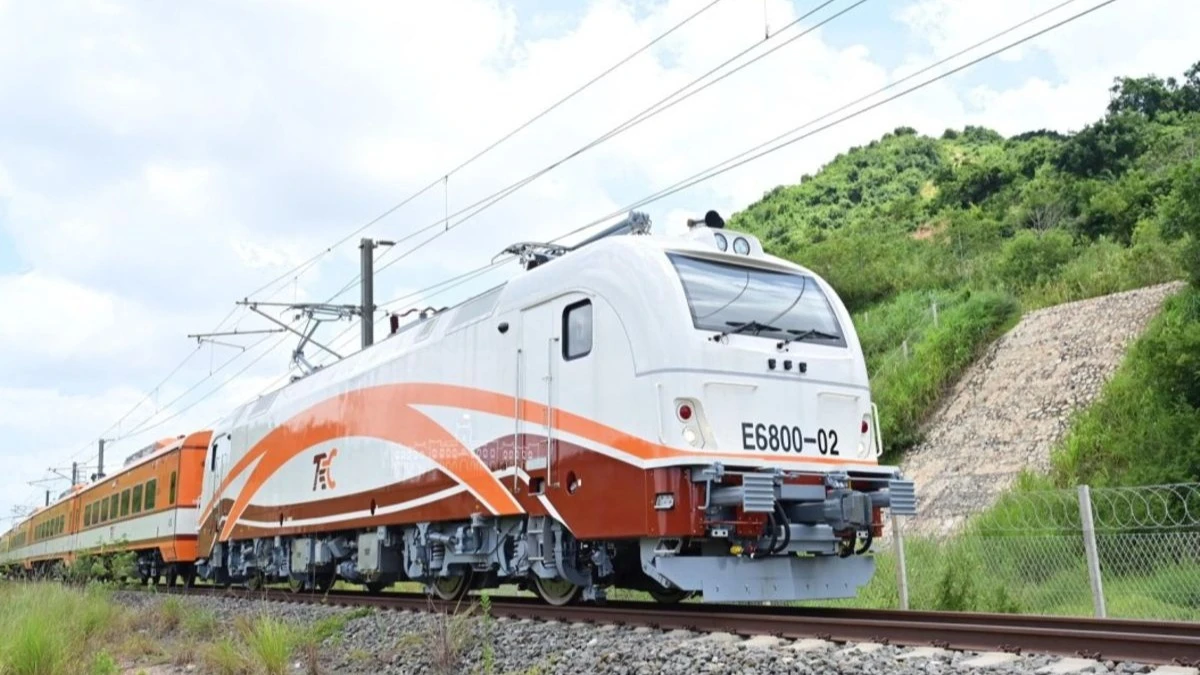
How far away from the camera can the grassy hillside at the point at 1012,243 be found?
23.8 meters

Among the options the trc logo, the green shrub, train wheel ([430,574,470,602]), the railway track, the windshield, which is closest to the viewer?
the railway track

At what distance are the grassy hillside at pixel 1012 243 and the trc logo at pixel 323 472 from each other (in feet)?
38.9

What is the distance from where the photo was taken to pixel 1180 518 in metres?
14.2

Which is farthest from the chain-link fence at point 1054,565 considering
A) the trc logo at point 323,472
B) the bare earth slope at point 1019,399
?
the trc logo at point 323,472

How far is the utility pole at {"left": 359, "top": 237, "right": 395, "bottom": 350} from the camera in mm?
21188

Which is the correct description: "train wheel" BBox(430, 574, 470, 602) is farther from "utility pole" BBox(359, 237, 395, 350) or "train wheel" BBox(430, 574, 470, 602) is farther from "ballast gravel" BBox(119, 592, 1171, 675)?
"utility pole" BBox(359, 237, 395, 350)

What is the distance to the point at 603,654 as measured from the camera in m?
7.37

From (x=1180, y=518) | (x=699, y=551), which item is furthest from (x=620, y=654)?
(x=1180, y=518)

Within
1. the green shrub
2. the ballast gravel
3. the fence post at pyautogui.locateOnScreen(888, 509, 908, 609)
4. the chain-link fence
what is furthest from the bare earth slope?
the ballast gravel

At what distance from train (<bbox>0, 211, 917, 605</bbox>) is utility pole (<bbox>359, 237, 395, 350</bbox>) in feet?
26.0

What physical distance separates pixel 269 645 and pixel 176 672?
1.80m

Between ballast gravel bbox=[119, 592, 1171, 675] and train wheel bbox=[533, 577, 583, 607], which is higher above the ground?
train wheel bbox=[533, 577, 583, 607]

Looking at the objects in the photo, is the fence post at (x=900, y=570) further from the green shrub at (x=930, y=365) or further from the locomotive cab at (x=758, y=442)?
the green shrub at (x=930, y=365)

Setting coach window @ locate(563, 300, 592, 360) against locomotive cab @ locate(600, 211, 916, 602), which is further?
coach window @ locate(563, 300, 592, 360)
